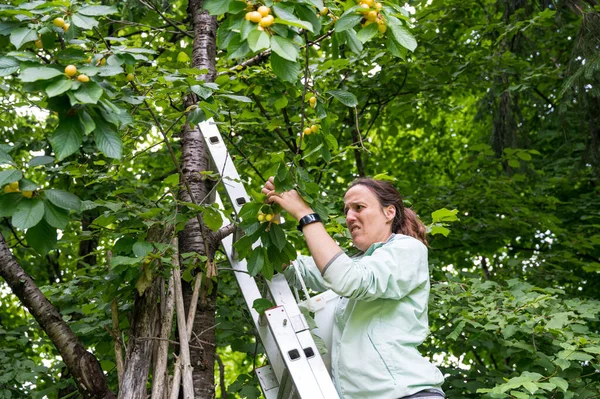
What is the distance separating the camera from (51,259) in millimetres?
7137

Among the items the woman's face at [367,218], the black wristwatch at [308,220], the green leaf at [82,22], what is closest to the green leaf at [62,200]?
the green leaf at [82,22]

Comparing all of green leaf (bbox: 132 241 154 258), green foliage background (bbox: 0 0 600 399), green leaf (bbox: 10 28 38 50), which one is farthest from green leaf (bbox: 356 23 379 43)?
green leaf (bbox: 132 241 154 258)

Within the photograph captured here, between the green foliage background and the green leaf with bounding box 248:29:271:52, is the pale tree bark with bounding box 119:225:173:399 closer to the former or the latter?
the green foliage background

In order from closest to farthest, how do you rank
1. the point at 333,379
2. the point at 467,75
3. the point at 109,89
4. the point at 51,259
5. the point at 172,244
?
the point at 109,89 → the point at 333,379 → the point at 172,244 → the point at 467,75 → the point at 51,259

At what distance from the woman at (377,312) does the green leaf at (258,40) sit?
744 mm

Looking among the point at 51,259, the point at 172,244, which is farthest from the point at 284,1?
the point at 51,259

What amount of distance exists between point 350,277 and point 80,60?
0.99m

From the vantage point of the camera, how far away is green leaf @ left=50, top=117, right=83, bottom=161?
161 cm

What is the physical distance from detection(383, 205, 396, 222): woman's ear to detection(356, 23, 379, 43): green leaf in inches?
33.9

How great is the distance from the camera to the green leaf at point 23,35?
1700 millimetres

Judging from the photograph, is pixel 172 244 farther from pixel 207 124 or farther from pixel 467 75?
pixel 467 75

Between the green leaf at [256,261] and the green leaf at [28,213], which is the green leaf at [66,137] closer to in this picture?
the green leaf at [28,213]

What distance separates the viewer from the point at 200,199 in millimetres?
2967

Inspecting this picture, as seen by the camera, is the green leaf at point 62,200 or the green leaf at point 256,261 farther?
the green leaf at point 256,261
